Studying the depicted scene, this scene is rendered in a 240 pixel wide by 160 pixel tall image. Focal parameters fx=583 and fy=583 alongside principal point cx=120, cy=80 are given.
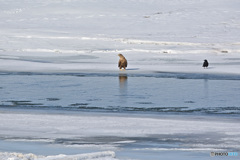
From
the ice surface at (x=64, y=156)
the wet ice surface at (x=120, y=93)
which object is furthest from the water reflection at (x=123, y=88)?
the ice surface at (x=64, y=156)

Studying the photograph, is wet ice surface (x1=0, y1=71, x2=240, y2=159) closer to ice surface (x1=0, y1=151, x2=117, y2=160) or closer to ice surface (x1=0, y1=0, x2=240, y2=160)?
ice surface (x1=0, y1=0, x2=240, y2=160)

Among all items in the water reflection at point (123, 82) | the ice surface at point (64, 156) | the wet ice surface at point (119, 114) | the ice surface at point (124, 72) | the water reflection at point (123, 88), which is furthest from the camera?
the water reflection at point (123, 82)

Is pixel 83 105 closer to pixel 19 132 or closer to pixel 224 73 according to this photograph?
→ pixel 19 132

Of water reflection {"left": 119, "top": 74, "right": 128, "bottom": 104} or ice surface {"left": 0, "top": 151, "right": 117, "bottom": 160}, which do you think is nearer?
ice surface {"left": 0, "top": 151, "right": 117, "bottom": 160}

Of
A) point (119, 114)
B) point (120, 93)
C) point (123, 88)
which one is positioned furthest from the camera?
point (123, 88)

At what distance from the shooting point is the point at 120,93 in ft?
37.9

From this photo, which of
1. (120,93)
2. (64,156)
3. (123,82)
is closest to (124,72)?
(123,82)

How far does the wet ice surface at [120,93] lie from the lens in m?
9.66

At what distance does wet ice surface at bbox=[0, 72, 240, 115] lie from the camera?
9.66 m

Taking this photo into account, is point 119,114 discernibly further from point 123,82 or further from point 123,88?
point 123,82

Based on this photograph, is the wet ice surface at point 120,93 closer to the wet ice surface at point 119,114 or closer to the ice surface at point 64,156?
the wet ice surface at point 119,114

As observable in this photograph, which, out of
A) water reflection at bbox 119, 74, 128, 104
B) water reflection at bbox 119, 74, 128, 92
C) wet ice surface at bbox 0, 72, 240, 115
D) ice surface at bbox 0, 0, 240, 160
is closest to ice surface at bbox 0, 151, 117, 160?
ice surface at bbox 0, 0, 240, 160

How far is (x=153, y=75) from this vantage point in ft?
50.4

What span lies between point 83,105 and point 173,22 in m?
24.1
